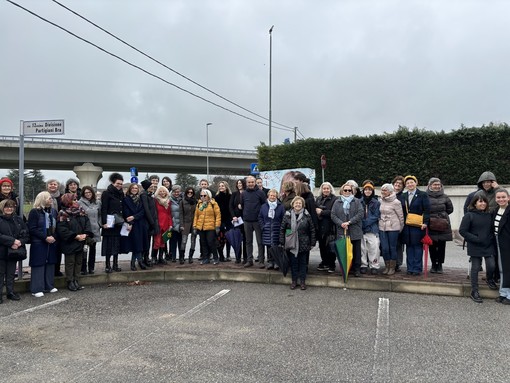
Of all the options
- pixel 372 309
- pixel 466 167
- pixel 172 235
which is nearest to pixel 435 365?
pixel 372 309

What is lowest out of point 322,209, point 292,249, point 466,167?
point 292,249

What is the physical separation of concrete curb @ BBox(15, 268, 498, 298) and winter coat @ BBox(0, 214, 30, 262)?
1.03 metres

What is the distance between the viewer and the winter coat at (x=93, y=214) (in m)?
7.34

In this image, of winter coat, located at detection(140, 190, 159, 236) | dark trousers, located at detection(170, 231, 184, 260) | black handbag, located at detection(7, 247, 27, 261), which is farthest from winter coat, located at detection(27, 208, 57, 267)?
dark trousers, located at detection(170, 231, 184, 260)

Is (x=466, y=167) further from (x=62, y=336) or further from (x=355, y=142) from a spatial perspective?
(x=62, y=336)

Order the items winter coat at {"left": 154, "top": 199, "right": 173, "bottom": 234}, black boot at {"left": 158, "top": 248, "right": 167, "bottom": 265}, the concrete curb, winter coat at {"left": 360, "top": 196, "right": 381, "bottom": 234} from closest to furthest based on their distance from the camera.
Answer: the concrete curb → winter coat at {"left": 360, "top": 196, "right": 381, "bottom": 234} → winter coat at {"left": 154, "top": 199, "right": 173, "bottom": 234} → black boot at {"left": 158, "top": 248, "right": 167, "bottom": 265}

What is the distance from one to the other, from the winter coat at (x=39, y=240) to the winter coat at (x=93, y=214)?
740mm

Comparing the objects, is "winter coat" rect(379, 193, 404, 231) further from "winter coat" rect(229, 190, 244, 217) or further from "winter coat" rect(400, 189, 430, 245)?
"winter coat" rect(229, 190, 244, 217)

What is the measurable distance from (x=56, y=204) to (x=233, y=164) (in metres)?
42.8

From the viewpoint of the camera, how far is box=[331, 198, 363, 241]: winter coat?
712 centimetres

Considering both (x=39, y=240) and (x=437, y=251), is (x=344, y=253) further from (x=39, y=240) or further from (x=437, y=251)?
(x=39, y=240)

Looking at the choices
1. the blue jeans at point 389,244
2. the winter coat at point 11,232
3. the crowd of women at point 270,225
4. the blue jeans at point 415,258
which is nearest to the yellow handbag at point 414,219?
the crowd of women at point 270,225

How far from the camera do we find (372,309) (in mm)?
5707

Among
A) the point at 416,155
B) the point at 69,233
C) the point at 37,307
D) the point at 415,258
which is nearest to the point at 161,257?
the point at 69,233
